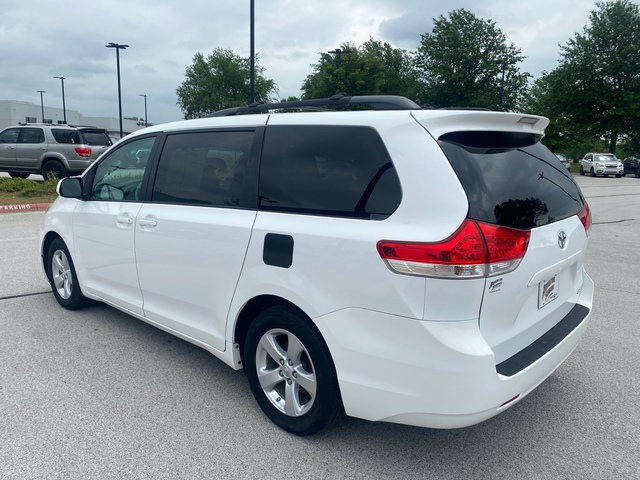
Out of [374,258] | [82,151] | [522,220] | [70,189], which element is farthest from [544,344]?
[82,151]

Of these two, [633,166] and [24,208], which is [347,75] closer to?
[633,166]

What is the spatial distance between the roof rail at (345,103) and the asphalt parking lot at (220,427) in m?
1.84

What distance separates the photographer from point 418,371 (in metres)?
2.32

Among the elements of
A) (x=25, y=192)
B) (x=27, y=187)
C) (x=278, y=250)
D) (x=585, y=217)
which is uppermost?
(x=585, y=217)

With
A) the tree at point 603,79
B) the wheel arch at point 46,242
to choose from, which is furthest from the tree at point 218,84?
the wheel arch at point 46,242

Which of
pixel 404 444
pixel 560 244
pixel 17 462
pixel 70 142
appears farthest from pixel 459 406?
pixel 70 142

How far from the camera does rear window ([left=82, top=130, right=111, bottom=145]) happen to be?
1664 cm

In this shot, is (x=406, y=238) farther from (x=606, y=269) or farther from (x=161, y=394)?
(x=606, y=269)

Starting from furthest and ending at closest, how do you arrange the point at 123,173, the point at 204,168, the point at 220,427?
1. the point at 123,173
2. the point at 204,168
3. the point at 220,427

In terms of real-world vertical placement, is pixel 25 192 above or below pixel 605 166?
below

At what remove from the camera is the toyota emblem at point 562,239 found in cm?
276

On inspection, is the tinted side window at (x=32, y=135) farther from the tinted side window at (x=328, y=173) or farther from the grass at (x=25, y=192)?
the tinted side window at (x=328, y=173)

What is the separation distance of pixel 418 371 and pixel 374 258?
54 centimetres

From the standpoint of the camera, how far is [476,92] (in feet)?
141
